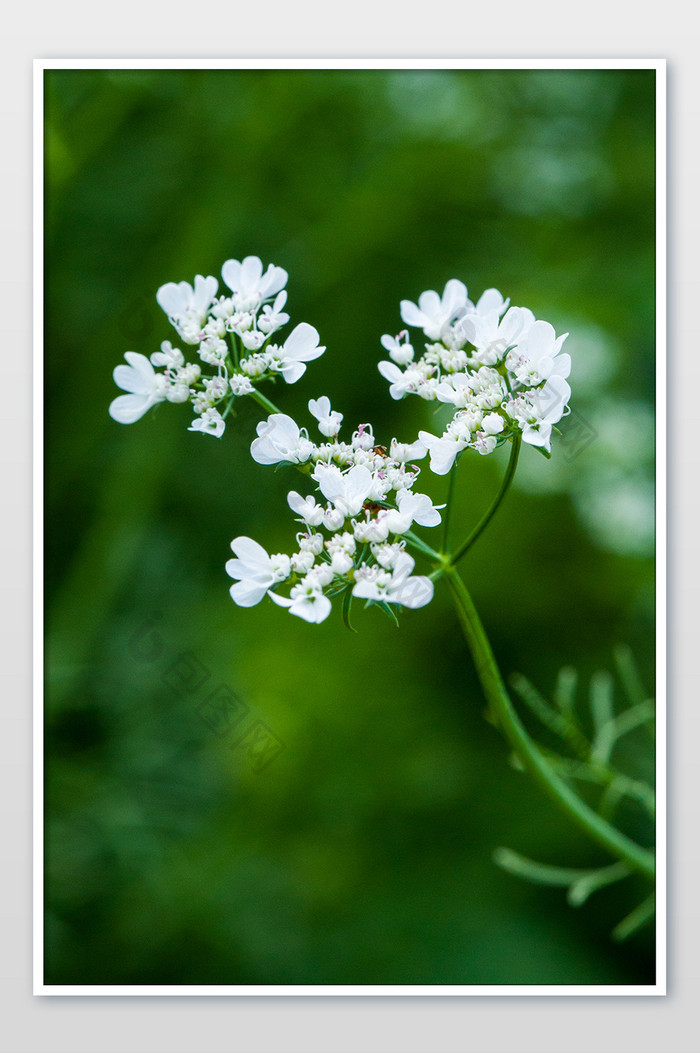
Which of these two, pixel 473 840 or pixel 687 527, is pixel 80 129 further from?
pixel 473 840

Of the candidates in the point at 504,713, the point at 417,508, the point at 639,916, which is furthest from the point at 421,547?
the point at 639,916

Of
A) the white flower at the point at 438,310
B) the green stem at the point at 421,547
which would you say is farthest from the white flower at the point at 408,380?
the green stem at the point at 421,547

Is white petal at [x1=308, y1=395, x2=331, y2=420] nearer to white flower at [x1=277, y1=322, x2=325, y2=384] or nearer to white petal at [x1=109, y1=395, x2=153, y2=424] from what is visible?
white flower at [x1=277, y1=322, x2=325, y2=384]

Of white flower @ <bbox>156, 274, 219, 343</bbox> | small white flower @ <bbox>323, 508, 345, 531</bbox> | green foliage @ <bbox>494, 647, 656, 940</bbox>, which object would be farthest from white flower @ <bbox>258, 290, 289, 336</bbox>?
green foliage @ <bbox>494, 647, 656, 940</bbox>

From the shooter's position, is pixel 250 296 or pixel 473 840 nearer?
pixel 250 296

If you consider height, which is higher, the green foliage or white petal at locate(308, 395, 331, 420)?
white petal at locate(308, 395, 331, 420)

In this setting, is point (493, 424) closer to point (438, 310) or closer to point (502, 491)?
point (502, 491)

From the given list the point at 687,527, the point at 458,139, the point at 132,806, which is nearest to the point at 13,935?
the point at 132,806
